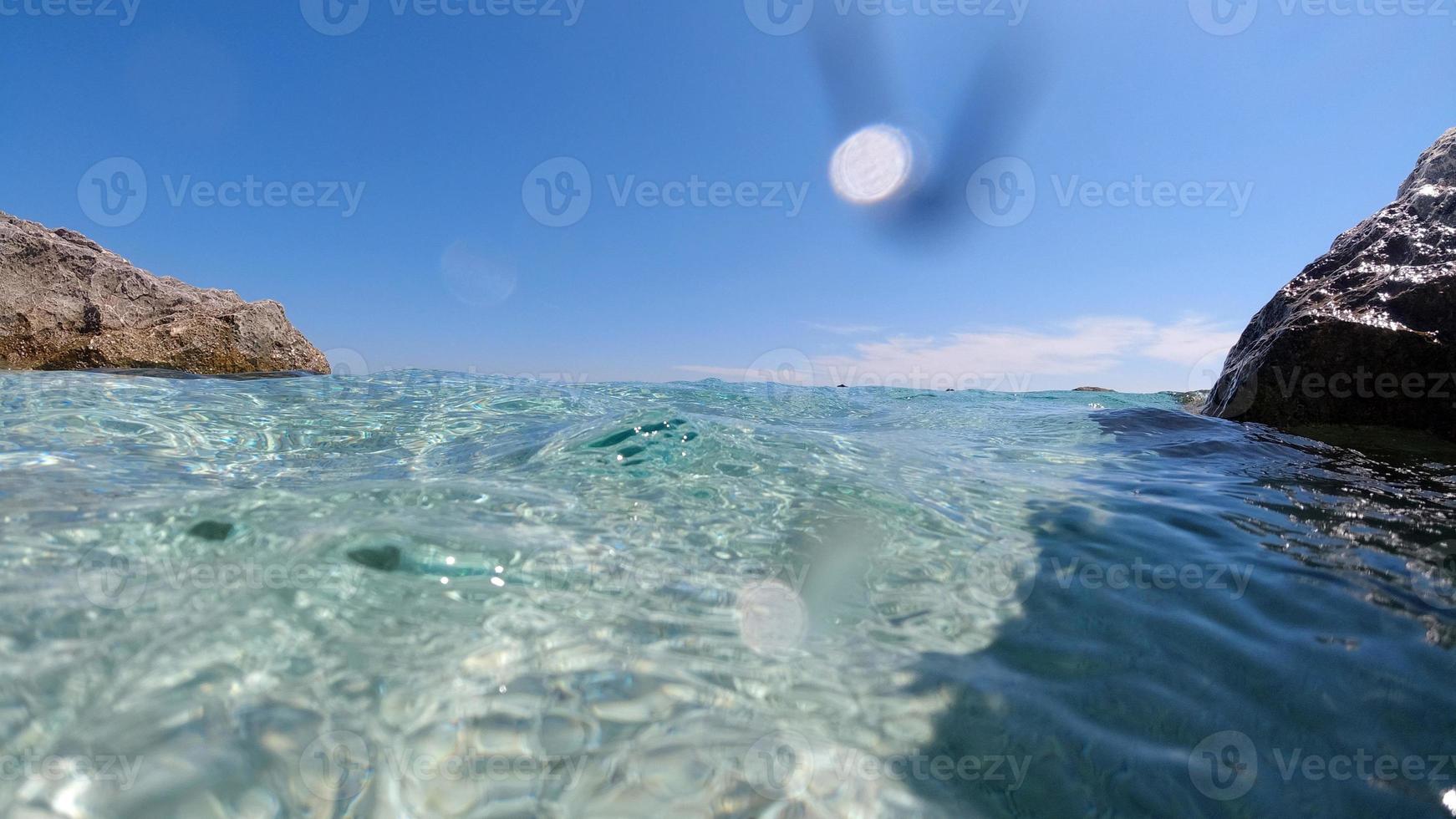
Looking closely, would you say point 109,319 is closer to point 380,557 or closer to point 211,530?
point 211,530

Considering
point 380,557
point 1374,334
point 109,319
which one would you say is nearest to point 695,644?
point 380,557

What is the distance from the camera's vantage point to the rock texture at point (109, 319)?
768 centimetres

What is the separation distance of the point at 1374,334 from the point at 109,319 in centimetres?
1421

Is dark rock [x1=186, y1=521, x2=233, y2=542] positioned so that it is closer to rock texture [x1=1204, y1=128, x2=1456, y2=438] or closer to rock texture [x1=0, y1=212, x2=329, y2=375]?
rock texture [x1=1204, y1=128, x2=1456, y2=438]

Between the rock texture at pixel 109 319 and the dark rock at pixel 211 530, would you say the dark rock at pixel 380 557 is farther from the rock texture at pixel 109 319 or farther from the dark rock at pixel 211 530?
the rock texture at pixel 109 319

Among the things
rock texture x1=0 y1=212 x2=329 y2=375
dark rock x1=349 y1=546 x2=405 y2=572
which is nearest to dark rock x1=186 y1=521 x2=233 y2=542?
dark rock x1=349 y1=546 x2=405 y2=572

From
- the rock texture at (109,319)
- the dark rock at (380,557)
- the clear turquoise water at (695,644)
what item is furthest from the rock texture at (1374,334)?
the rock texture at (109,319)

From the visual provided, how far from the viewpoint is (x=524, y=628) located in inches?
63.6

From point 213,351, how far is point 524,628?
9.62 metres

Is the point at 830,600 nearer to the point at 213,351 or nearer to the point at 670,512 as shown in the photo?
the point at 670,512

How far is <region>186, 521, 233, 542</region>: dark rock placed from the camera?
6.56ft

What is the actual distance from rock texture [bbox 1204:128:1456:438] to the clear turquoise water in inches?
93.7

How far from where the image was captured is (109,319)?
8.26 m

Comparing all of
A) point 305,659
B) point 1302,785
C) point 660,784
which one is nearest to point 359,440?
point 305,659
